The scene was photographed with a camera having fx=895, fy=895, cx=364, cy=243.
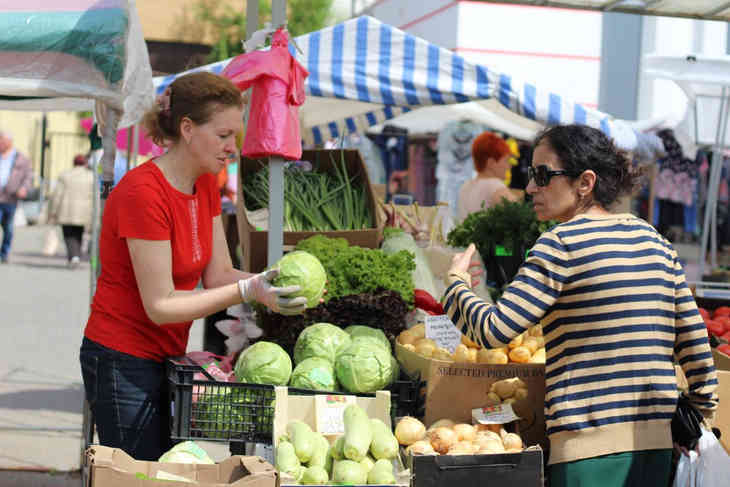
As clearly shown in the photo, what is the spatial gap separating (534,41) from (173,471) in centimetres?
1988

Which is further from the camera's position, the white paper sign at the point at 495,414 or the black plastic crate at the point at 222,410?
the white paper sign at the point at 495,414

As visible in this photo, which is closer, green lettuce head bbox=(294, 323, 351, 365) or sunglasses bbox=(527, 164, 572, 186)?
sunglasses bbox=(527, 164, 572, 186)

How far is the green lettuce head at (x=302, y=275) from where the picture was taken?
297 cm

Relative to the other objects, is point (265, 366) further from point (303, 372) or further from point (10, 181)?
point (10, 181)

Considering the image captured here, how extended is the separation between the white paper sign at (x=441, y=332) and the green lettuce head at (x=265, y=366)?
0.64 metres

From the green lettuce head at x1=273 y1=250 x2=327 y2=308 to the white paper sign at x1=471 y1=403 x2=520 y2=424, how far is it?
0.76 meters

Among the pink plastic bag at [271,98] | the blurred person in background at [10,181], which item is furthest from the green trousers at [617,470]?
the blurred person in background at [10,181]

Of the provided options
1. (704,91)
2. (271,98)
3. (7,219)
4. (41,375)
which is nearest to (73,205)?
(7,219)

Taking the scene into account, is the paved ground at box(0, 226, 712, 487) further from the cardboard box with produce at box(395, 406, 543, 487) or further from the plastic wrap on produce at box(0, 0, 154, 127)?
the cardboard box with produce at box(395, 406, 543, 487)

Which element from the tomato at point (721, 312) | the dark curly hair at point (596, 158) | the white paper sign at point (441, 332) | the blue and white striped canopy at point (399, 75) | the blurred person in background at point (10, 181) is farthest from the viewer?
the blurred person in background at point (10, 181)

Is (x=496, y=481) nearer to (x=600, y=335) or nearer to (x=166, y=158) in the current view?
(x=600, y=335)

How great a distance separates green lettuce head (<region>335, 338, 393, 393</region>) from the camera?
11.1ft

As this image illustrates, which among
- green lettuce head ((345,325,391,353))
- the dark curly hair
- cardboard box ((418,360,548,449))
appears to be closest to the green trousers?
cardboard box ((418,360,548,449))

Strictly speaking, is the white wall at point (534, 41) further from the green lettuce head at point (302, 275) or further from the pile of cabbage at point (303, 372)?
the green lettuce head at point (302, 275)
